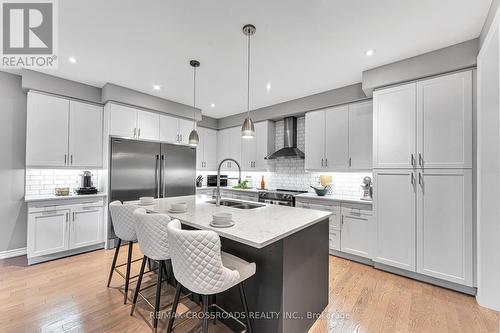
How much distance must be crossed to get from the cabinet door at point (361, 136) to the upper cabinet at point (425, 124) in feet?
1.27

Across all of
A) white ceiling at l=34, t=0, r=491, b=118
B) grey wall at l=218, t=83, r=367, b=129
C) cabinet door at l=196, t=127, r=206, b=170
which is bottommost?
cabinet door at l=196, t=127, r=206, b=170

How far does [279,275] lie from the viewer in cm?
156

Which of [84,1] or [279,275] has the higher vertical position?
[84,1]

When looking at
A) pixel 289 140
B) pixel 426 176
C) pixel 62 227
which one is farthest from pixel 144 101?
pixel 426 176

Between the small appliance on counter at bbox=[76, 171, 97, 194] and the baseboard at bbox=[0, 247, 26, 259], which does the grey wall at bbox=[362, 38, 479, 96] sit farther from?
the baseboard at bbox=[0, 247, 26, 259]

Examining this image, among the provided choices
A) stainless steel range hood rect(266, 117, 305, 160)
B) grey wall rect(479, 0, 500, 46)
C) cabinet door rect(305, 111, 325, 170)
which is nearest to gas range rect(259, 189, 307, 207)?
cabinet door rect(305, 111, 325, 170)

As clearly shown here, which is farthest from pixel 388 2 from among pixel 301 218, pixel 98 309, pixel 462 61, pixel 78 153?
pixel 78 153

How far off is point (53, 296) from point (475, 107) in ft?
16.0

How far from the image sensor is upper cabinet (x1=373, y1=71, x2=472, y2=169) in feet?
7.95

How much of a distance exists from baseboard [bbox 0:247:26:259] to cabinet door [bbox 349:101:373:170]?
17.4 feet

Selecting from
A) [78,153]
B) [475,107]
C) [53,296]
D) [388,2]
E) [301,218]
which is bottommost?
[53,296]

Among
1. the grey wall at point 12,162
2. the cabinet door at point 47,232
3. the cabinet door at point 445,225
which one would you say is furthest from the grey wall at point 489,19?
the grey wall at point 12,162

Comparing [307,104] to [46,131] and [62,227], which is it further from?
[62,227]

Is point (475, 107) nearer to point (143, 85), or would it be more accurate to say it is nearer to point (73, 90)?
point (143, 85)
